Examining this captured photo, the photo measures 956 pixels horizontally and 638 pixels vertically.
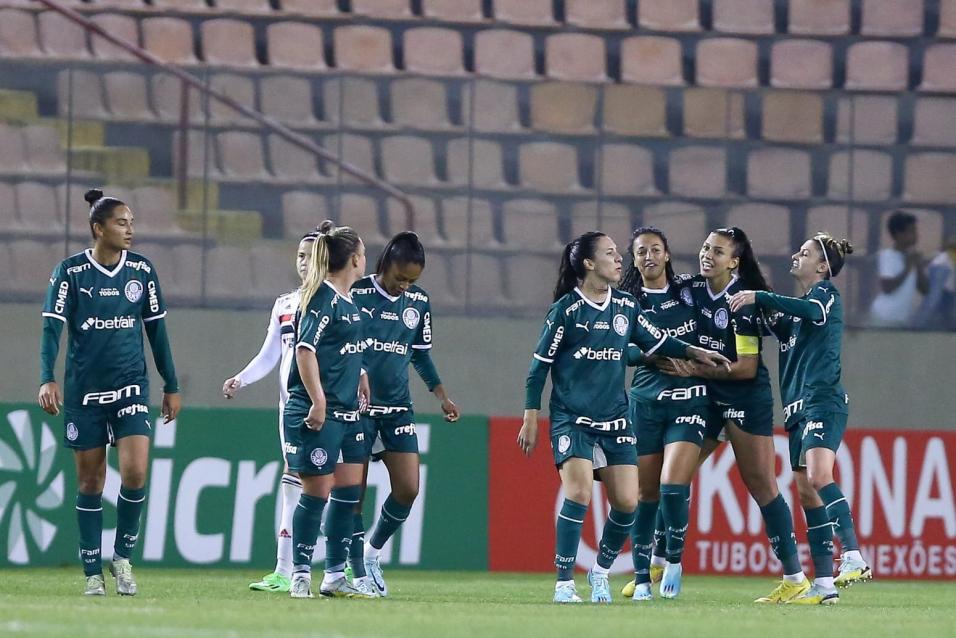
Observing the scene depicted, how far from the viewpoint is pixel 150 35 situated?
1581 centimetres

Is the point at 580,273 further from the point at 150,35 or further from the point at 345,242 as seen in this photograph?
the point at 150,35

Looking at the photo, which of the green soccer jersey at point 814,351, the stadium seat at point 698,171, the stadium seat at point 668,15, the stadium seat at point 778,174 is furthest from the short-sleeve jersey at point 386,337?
the stadium seat at point 668,15

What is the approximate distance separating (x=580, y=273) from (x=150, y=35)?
813 cm

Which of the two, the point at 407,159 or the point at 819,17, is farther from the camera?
the point at 819,17

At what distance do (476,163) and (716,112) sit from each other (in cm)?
220

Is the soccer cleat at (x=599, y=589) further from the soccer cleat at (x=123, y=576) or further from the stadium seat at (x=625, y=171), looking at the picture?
the stadium seat at (x=625, y=171)

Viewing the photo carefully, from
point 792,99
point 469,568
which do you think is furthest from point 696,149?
point 469,568

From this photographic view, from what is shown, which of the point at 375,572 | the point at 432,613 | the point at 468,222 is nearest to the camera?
the point at 432,613

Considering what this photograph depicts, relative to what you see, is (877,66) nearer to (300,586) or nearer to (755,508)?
(755,508)

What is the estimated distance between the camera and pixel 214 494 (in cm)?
1202

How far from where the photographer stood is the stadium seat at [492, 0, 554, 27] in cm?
1647

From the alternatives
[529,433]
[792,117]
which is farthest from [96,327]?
[792,117]

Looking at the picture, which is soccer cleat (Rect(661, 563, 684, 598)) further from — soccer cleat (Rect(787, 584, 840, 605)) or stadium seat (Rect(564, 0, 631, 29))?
stadium seat (Rect(564, 0, 631, 29))

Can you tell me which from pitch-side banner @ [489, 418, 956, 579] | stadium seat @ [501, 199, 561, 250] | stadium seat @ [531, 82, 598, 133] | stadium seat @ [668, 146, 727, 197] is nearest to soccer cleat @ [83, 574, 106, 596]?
pitch-side banner @ [489, 418, 956, 579]
